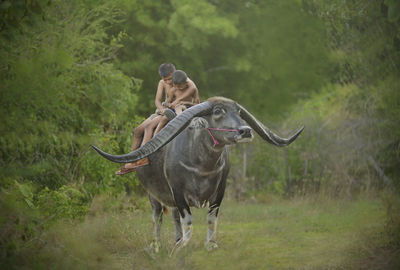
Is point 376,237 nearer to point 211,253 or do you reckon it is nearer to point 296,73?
point 211,253

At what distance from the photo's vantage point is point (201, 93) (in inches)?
781

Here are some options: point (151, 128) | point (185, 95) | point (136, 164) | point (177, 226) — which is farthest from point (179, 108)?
point (177, 226)

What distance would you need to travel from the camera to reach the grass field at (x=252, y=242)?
5555mm

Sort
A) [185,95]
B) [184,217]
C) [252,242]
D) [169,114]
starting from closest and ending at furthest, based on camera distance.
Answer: [184,217] < [169,114] < [185,95] < [252,242]

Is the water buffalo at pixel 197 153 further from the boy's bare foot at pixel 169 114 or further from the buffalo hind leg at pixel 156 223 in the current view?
the buffalo hind leg at pixel 156 223

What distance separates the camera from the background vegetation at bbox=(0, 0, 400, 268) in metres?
6.81

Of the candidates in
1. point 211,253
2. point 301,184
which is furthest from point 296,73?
point 211,253

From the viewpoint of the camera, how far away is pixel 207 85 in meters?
20.1

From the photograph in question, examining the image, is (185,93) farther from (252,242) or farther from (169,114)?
(252,242)

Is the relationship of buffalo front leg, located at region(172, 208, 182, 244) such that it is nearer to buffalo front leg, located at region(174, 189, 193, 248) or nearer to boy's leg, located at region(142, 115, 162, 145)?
buffalo front leg, located at region(174, 189, 193, 248)

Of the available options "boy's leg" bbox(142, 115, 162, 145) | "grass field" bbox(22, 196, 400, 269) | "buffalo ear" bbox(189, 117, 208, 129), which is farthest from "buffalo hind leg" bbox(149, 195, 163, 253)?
"buffalo ear" bbox(189, 117, 208, 129)

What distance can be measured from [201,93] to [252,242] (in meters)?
12.0

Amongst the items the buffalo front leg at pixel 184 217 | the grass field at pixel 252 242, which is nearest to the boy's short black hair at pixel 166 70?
the buffalo front leg at pixel 184 217

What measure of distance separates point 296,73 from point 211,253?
15912 mm
